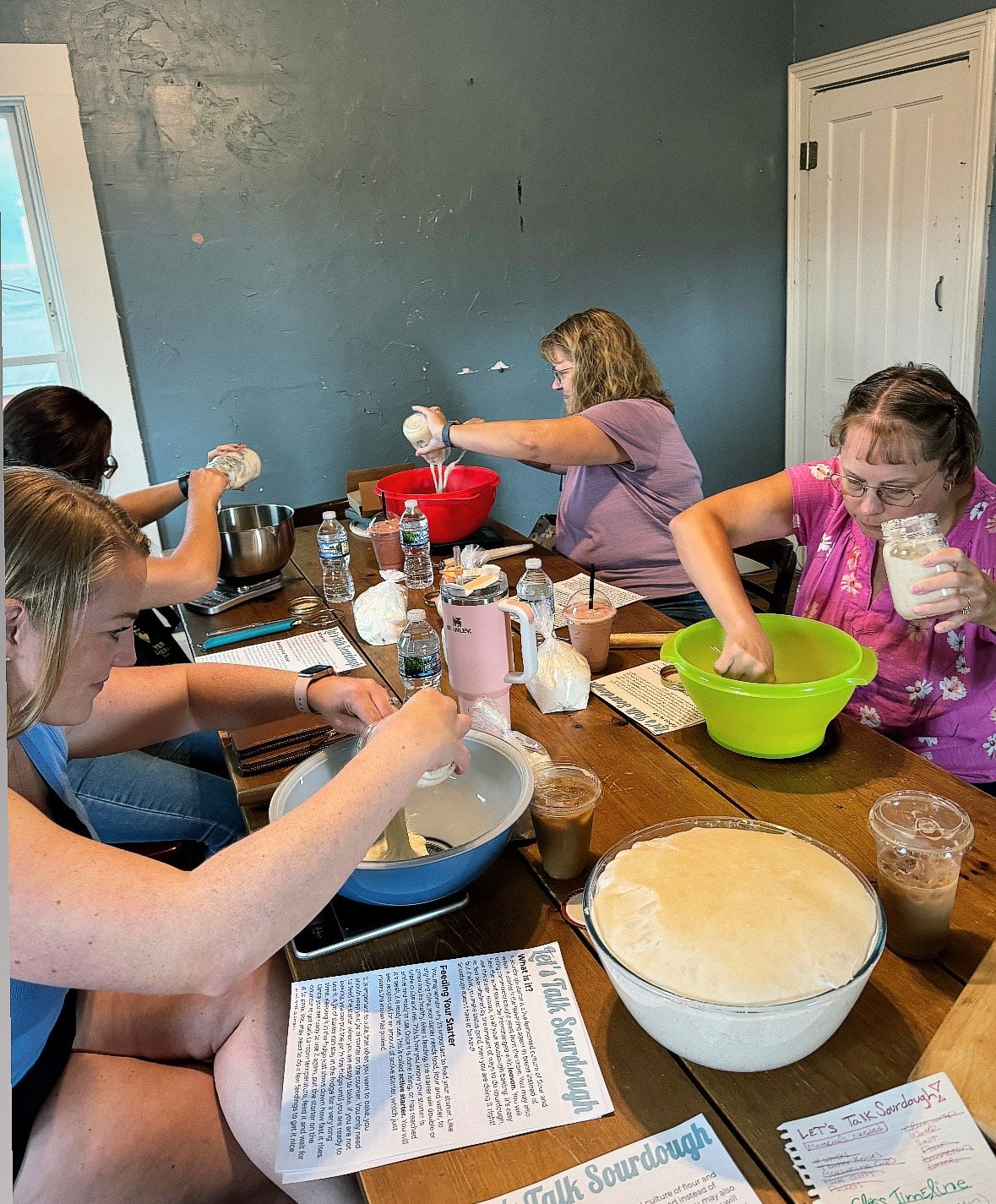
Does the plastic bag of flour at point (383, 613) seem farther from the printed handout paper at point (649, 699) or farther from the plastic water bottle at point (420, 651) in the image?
the printed handout paper at point (649, 699)

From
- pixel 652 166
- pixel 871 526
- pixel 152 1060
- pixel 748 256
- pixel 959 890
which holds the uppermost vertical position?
pixel 652 166

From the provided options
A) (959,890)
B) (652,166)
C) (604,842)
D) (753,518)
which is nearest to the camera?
(959,890)

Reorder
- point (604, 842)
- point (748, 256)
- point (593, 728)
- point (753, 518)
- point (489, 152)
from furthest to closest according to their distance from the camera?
point (748, 256), point (489, 152), point (753, 518), point (593, 728), point (604, 842)

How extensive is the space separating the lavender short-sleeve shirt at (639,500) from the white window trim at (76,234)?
1757 millimetres

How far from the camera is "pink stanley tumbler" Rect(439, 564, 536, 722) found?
4.64 feet

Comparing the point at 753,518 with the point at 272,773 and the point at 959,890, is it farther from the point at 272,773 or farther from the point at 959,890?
the point at 272,773

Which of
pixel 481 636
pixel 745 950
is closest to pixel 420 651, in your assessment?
pixel 481 636

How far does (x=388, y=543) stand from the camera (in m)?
2.42

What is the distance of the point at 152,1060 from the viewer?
1.26 metres

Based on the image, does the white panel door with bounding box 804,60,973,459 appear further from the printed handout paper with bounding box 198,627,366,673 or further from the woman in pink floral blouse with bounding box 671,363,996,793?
the printed handout paper with bounding box 198,627,366,673

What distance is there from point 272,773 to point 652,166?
11.2 feet

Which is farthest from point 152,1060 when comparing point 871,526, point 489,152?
point 489,152

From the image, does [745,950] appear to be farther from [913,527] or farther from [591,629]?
[591,629]

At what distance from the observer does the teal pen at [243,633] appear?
81.6 inches
